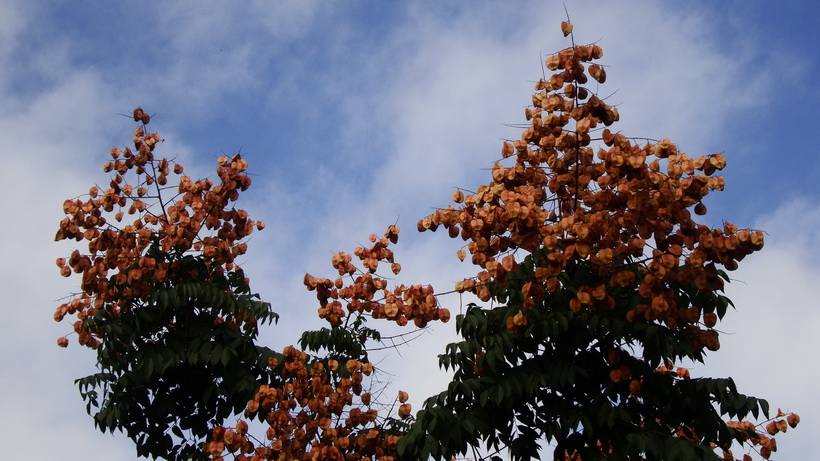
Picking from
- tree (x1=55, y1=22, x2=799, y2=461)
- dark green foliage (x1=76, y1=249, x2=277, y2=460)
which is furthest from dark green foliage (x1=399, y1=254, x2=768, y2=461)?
dark green foliage (x1=76, y1=249, x2=277, y2=460)

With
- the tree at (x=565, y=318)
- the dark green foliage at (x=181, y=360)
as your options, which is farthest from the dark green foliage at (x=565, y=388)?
the dark green foliage at (x=181, y=360)

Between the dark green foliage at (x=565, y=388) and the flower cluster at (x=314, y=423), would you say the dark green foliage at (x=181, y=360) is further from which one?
the dark green foliage at (x=565, y=388)

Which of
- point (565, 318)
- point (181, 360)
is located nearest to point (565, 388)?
point (565, 318)

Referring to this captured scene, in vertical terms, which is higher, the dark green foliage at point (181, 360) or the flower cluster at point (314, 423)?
the dark green foliage at point (181, 360)

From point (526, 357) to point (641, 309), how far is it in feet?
2.78

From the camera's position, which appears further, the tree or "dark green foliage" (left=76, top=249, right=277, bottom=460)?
"dark green foliage" (left=76, top=249, right=277, bottom=460)

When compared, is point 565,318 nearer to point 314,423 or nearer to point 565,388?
point 565,388

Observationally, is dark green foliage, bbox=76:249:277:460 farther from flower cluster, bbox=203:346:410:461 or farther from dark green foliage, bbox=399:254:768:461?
dark green foliage, bbox=399:254:768:461

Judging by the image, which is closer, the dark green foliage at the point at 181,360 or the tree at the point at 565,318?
the tree at the point at 565,318

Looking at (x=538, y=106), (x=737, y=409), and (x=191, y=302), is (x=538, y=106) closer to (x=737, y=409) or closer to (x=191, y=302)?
(x=737, y=409)

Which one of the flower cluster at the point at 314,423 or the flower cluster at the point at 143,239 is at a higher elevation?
the flower cluster at the point at 143,239

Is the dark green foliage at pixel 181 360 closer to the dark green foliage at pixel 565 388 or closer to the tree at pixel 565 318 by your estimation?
the tree at pixel 565 318

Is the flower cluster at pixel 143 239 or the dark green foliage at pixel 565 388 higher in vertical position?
the flower cluster at pixel 143 239

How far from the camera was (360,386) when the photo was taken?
22.1ft
